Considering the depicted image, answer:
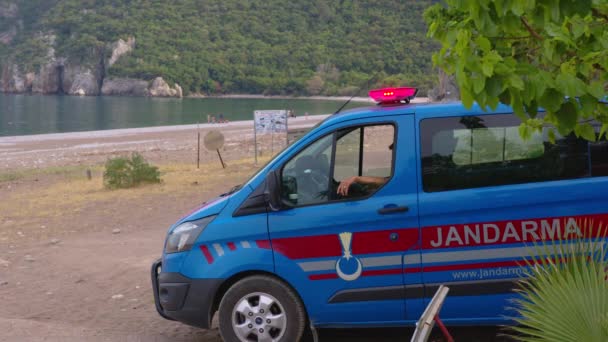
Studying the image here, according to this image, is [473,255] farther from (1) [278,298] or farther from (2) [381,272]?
(1) [278,298]

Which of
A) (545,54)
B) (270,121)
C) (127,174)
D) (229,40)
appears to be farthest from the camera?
(229,40)

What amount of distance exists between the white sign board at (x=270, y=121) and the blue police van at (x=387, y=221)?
1609 centimetres

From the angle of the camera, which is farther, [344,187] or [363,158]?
[363,158]

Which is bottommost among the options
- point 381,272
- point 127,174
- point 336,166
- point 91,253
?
point 91,253

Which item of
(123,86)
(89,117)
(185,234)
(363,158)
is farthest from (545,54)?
(123,86)

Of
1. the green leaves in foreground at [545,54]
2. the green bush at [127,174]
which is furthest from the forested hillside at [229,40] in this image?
the green leaves in foreground at [545,54]

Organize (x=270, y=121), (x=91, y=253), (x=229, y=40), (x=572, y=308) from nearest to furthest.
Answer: (x=572, y=308) → (x=91, y=253) → (x=270, y=121) → (x=229, y=40)

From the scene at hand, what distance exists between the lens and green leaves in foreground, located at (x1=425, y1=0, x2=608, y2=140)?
324 cm

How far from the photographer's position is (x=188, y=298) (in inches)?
232

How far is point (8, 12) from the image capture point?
Result: 570 feet

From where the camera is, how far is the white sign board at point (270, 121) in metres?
21.9

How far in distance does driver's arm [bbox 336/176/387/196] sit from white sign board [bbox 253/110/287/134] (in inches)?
638

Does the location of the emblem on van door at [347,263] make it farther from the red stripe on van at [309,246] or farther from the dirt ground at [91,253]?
the dirt ground at [91,253]

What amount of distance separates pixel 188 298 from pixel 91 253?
5.43 m
